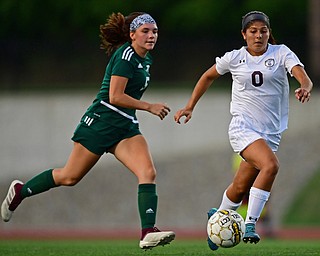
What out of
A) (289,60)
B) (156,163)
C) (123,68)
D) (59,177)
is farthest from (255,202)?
(156,163)

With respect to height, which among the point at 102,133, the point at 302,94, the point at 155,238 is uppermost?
the point at 302,94

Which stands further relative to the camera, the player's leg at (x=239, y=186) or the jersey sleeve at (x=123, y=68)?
the player's leg at (x=239, y=186)

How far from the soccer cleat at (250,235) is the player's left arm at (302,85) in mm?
1209

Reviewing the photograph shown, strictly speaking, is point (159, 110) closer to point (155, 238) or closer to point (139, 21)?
point (139, 21)

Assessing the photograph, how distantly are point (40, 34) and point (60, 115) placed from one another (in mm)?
7823

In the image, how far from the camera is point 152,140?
26156 millimetres

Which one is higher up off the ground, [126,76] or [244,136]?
[126,76]

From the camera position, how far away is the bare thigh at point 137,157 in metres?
8.88

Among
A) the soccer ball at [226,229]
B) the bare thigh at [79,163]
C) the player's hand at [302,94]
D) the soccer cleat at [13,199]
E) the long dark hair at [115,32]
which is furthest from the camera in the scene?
the soccer cleat at [13,199]

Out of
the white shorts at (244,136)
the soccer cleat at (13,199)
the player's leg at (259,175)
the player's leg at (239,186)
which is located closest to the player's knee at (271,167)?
the player's leg at (259,175)

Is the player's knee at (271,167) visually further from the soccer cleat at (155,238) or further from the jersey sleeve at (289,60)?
the soccer cleat at (155,238)

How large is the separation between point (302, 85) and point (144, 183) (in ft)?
5.38

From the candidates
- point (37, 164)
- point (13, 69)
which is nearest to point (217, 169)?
point (37, 164)

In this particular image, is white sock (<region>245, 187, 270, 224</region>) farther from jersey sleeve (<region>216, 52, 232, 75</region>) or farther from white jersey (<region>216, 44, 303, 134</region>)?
jersey sleeve (<region>216, 52, 232, 75</region>)
